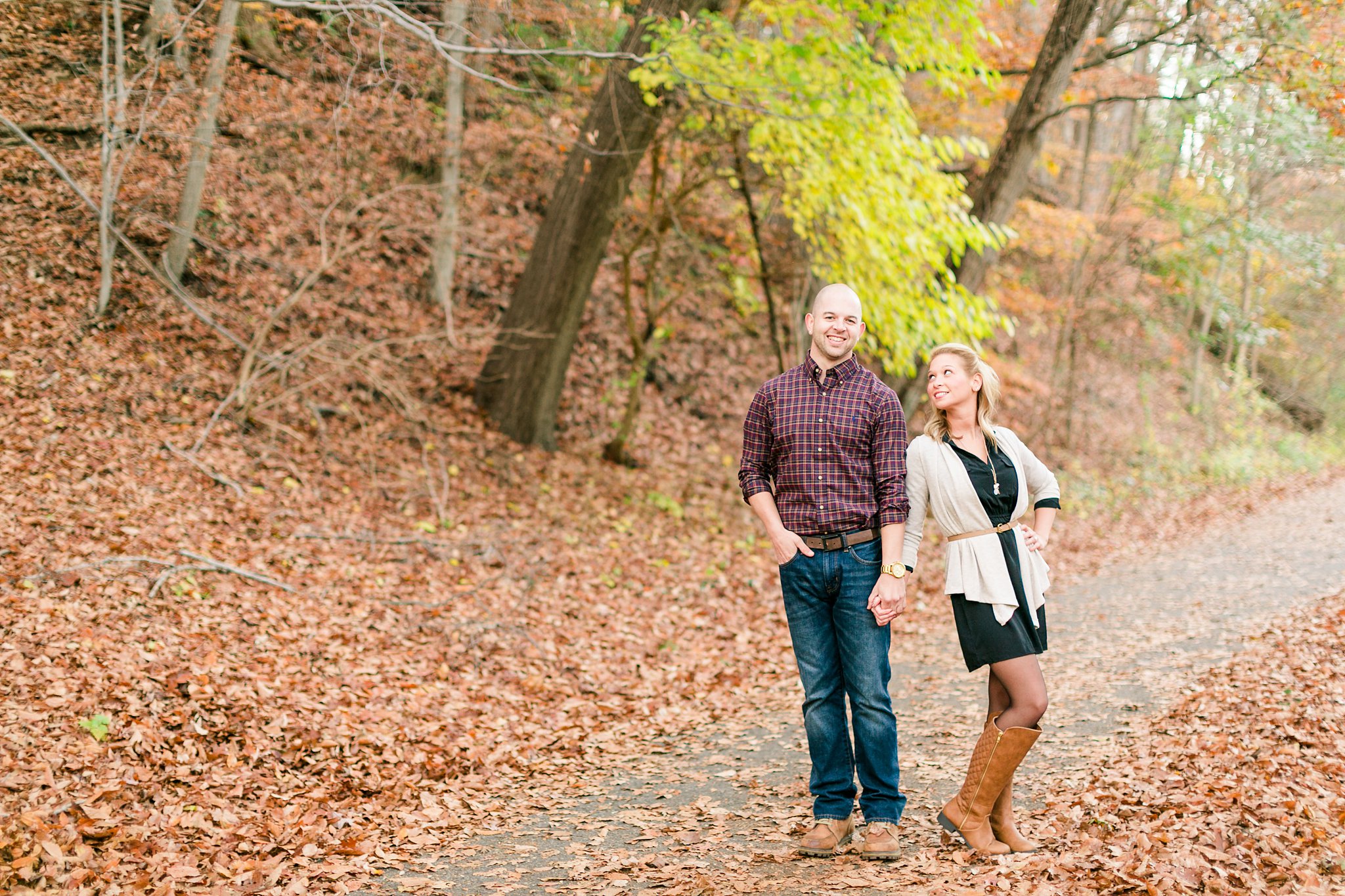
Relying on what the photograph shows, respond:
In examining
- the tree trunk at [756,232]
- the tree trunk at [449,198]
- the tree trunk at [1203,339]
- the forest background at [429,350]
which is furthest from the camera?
the tree trunk at [1203,339]

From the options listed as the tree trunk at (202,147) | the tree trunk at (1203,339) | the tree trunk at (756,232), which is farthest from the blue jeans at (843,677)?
the tree trunk at (1203,339)

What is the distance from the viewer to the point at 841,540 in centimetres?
355

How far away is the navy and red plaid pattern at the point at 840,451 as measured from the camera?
3.56 m

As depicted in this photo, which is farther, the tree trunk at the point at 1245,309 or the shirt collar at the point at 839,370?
the tree trunk at the point at 1245,309

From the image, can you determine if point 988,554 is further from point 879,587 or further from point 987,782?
point 987,782

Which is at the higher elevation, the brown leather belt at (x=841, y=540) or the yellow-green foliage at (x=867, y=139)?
the yellow-green foliage at (x=867, y=139)

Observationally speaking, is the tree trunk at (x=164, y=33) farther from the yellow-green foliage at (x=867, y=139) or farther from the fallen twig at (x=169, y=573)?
the fallen twig at (x=169, y=573)

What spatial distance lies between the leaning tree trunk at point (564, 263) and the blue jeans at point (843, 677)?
268 inches

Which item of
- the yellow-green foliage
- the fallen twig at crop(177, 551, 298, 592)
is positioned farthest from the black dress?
the yellow-green foliage

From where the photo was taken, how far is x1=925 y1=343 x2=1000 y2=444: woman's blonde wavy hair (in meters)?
3.62

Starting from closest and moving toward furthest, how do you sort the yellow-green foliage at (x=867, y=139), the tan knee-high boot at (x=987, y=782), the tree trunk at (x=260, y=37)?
1. the tan knee-high boot at (x=987, y=782)
2. the yellow-green foliage at (x=867, y=139)
3. the tree trunk at (x=260, y=37)

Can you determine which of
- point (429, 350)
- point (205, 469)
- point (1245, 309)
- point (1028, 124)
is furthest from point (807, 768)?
point (1245, 309)

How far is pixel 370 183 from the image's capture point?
11.4m

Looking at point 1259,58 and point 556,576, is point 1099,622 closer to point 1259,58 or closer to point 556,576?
point 556,576
